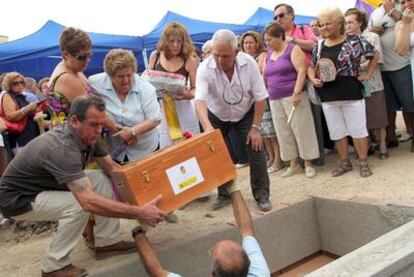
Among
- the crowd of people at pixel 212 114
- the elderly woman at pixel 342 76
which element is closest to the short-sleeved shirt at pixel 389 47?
the crowd of people at pixel 212 114

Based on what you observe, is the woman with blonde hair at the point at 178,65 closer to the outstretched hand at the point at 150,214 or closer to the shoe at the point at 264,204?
the shoe at the point at 264,204

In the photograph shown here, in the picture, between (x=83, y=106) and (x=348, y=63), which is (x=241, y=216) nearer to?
(x=83, y=106)

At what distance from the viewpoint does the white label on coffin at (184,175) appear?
9.66 ft

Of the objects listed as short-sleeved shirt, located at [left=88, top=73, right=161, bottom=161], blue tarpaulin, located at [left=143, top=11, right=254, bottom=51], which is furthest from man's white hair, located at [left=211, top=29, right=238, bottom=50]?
blue tarpaulin, located at [left=143, top=11, right=254, bottom=51]

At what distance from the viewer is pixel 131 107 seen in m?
3.46

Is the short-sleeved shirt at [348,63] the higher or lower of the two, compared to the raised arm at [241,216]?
higher

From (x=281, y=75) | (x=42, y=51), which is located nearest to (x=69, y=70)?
(x=281, y=75)

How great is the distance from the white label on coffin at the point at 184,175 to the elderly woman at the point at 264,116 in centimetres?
240

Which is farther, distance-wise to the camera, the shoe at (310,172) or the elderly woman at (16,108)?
the elderly woman at (16,108)

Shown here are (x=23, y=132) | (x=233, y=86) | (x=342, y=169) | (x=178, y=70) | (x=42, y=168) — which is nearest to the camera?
(x=42, y=168)

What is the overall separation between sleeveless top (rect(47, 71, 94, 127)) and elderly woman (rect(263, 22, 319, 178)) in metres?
2.23

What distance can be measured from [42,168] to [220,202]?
1923mm

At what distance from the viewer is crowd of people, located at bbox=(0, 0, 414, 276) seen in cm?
283

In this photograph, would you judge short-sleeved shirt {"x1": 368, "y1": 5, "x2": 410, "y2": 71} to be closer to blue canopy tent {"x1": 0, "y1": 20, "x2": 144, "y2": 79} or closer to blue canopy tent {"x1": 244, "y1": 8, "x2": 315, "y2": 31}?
blue canopy tent {"x1": 0, "y1": 20, "x2": 144, "y2": 79}
